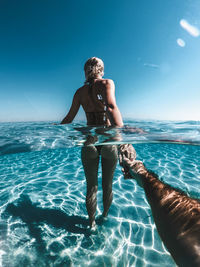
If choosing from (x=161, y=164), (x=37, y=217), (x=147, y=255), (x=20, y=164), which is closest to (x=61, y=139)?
(x=37, y=217)

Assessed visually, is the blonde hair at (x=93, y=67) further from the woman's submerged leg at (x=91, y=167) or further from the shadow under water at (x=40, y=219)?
the shadow under water at (x=40, y=219)

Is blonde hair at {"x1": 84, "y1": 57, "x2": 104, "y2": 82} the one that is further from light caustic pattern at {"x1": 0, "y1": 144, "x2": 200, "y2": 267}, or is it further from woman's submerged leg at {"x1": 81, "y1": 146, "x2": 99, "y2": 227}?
light caustic pattern at {"x1": 0, "y1": 144, "x2": 200, "y2": 267}

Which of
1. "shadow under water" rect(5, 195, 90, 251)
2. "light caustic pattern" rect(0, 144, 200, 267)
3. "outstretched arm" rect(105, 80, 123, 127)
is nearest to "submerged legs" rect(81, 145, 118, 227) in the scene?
"outstretched arm" rect(105, 80, 123, 127)

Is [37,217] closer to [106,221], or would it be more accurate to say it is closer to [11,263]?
[11,263]

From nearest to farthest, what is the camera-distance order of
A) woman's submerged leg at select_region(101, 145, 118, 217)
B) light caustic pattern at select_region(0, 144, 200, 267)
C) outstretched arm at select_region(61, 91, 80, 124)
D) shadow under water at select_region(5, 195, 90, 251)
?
woman's submerged leg at select_region(101, 145, 118, 217)
light caustic pattern at select_region(0, 144, 200, 267)
outstretched arm at select_region(61, 91, 80, 124)
shadow under water at select_region(5, 195, 90, 251)

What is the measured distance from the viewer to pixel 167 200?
770 mm

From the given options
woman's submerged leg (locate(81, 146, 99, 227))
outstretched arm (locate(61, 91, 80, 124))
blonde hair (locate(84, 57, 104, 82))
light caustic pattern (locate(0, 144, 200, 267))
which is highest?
blonde hair (locate(84, 57, 104, 82))

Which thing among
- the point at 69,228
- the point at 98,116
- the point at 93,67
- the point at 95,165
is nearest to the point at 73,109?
the point at 98,116

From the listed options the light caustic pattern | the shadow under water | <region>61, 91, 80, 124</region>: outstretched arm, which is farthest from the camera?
the shadow under water

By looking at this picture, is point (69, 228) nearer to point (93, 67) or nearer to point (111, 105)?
point (111, 105)

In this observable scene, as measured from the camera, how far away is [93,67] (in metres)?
2.67

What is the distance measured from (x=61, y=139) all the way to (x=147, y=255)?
4031 mm

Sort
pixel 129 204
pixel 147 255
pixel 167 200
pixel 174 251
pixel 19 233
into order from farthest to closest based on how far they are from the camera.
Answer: pixel 129 204 < pixel 19 233 < pixel 147 255 < pixel 167 200 < pixel 174 251

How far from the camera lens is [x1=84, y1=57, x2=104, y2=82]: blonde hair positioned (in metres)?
2.65
